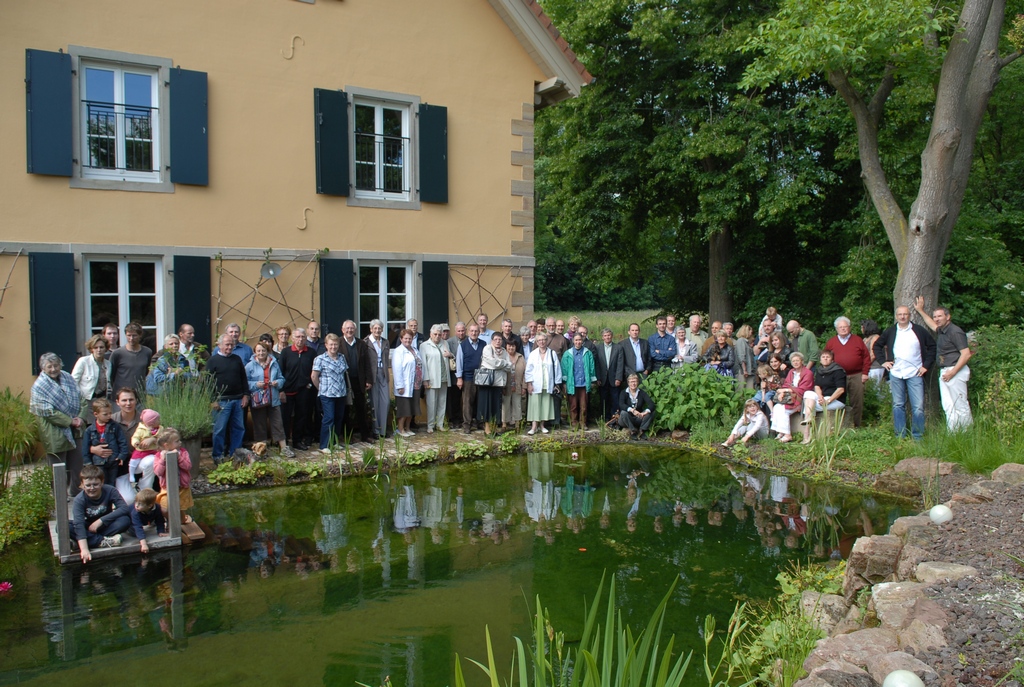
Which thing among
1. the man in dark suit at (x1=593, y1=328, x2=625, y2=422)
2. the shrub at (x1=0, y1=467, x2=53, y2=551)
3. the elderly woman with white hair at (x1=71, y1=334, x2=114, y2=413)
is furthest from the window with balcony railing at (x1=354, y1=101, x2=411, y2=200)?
the shrub at (x1=0, y1=467, x2=53, y2=551)

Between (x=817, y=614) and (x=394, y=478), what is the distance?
5236mm

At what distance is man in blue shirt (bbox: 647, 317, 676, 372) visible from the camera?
11.8 m

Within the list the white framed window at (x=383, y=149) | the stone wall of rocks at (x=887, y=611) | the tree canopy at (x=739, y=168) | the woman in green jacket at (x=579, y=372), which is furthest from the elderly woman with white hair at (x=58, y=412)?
the tree canopy at (x=739, y=168)

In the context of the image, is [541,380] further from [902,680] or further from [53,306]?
[902,680]

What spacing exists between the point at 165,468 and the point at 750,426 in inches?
275

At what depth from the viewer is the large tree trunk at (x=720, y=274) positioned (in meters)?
17.7

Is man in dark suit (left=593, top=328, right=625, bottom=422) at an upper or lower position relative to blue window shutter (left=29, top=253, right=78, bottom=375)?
lower

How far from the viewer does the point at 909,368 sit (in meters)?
9.74

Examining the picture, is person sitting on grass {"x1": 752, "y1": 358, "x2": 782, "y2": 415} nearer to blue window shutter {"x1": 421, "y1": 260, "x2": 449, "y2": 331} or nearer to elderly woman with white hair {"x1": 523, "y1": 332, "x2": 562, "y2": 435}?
elderly woman with white hair {"x1": 523, "y1": 332, "x2": 562, "y2": 435}

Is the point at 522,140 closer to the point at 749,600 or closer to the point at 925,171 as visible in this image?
the point at 925,171

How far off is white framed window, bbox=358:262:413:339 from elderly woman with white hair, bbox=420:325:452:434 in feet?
3.30

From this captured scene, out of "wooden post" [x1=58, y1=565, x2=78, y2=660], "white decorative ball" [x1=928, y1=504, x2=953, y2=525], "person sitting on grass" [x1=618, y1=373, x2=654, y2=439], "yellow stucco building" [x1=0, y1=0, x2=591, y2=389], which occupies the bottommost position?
"wooden post" [x1=58, y1=565, x2=78, y2=660]

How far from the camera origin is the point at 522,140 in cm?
1303

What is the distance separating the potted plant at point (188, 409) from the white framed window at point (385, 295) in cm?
331
